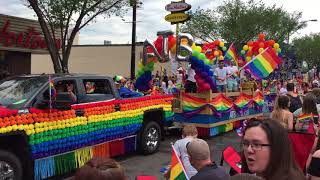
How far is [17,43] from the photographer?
63.9 feet

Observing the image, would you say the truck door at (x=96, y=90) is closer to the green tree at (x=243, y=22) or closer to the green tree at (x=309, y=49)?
the green tree at (x=243, y=22)

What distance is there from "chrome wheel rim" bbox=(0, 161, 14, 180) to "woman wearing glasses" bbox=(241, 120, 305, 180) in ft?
14.8

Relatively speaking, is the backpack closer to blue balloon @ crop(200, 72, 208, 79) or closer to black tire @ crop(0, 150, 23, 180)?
blue balloon @ crop(200, 72, 208, 79)

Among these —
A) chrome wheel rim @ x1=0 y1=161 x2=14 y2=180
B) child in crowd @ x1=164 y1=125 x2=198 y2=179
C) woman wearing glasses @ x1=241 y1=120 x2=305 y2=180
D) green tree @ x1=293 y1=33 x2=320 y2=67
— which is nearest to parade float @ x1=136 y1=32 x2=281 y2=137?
child in crowd @ x1=164 y1=125 x2=198 y2=179

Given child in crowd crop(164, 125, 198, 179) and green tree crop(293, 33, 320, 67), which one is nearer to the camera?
child in crowd crop(164, 125, 198, 179)

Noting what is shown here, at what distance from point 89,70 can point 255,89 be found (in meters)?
29.9

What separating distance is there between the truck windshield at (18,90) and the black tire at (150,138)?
2.88 metres

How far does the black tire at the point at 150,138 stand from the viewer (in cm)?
952

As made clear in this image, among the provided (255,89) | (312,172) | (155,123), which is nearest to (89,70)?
(255,89)

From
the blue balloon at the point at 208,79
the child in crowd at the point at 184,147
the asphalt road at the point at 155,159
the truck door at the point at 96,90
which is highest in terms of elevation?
the blue balloon at the point at 208,79

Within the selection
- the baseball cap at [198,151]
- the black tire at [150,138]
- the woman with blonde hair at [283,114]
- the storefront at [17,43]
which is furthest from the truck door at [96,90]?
the storefront at [17,43]

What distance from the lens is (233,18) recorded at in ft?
116

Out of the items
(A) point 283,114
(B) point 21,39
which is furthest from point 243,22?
(A) point 283,114

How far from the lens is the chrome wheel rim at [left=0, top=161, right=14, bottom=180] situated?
6168 millimetres
